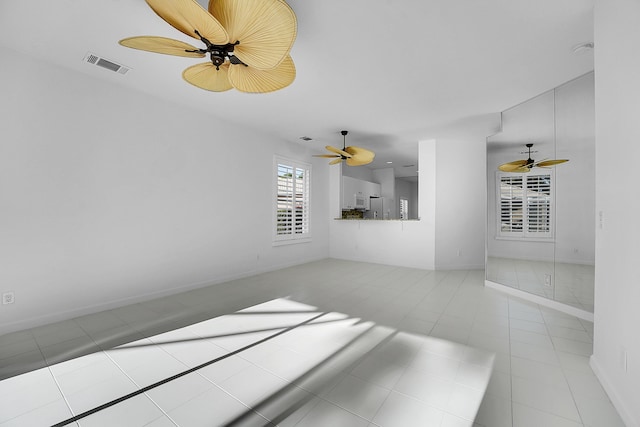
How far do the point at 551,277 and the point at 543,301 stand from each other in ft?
1.19

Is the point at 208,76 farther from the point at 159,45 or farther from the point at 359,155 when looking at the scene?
the point at 359,155

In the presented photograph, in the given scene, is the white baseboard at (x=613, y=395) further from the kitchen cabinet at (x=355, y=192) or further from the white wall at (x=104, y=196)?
the kitchen cabinet at (x=355, y=192)

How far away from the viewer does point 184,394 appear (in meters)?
1.80

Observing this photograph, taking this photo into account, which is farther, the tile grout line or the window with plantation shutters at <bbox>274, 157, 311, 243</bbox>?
the window with plantation shutters at <bbox>274, 157, 311, 243</bbox>

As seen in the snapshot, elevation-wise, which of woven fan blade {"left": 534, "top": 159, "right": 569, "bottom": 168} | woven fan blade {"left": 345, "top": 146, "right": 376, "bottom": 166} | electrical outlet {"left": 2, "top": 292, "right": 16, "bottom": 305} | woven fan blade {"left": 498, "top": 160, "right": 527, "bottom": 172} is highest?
woven fan blade {"left": 345, "top": 146, "right": 376, "bottom": 166}

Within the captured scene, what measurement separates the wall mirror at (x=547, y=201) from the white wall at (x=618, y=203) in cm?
Result: 120

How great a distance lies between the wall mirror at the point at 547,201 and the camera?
3.05 metres

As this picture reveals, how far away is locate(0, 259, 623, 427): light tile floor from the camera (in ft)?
5.35

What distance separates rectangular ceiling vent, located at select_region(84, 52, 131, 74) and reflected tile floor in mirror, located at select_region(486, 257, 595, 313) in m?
5.56

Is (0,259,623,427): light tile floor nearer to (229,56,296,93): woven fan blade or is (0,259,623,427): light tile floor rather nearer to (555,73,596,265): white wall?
(555,73,596,265): white wall

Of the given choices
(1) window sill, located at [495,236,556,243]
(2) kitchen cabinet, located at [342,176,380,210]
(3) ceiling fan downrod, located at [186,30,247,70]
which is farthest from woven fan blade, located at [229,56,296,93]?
(2) kitchen cabinet, located at [342,176,380,210]

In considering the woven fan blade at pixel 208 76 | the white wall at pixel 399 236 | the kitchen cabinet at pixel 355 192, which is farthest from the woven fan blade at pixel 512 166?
the woven fan blade at pixel 208 76

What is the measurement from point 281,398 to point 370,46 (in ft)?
9.96

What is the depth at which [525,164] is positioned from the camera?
12.9 ft
